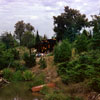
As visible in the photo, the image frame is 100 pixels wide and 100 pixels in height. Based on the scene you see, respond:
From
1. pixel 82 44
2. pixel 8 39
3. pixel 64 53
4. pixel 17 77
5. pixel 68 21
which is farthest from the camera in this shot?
pixel 8 39

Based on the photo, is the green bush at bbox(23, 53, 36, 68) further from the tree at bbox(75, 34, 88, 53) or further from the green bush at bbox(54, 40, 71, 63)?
the tree at bbox(75, 34, 88, 53)

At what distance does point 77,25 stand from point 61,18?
278 centimetres

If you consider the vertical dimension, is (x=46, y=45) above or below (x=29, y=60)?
above

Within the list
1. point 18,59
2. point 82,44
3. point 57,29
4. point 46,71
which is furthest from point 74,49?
point 57,29

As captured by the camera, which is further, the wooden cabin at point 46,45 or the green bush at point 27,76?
the wooden cabin at point 46,45

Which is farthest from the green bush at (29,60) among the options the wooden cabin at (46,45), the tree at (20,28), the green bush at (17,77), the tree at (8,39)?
the tree at (20,28)

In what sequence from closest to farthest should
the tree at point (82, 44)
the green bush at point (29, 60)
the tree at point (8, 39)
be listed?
the tree at point (82, 44)
the green bush at point (29, 60)
the tree at point (8, 39)

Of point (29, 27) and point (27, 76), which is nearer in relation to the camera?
point (27, 76)

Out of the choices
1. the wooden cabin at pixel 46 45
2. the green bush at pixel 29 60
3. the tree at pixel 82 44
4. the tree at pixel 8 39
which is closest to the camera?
the tree at pixel 82 44

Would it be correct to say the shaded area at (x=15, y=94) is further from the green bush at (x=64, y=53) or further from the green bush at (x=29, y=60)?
the green bush at (x=29, y=60)

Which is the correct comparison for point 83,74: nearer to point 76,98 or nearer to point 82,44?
point 76,98

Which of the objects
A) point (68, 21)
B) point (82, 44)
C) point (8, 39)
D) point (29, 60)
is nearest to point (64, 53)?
point (82, 44)

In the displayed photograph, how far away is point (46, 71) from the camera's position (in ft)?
65.5

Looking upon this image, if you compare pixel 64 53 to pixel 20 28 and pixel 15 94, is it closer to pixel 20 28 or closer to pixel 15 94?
pixel 15 94
